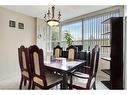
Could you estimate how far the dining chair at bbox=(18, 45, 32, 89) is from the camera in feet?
8.03

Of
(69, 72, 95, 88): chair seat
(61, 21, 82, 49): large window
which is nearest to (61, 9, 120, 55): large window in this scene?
(61, 21, 82, 49): large window

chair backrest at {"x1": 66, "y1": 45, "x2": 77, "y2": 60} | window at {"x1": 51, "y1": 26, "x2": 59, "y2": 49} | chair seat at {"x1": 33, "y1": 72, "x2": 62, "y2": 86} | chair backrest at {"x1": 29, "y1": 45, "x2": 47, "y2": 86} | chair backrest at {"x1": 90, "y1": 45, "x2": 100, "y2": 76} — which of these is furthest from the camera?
chair backrest at {"x1": 66, "y1": 45, "x2": 77, "y2": 60}

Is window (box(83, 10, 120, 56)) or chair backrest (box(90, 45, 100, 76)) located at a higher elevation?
window (box(83, 10, 120, 56))

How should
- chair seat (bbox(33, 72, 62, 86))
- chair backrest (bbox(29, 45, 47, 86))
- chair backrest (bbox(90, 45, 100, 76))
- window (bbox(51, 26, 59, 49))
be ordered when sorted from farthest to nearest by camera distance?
window (bbox(51, 26, 59, 49)) < chair backrest (bbox(90, 45, 100, 76)) < chair seat (bbox(33, 72, 62, 86)) < chair backrest (bbox(29, 45, 47, 86))

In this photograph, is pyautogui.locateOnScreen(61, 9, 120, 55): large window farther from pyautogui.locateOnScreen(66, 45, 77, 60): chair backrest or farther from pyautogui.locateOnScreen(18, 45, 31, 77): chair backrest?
pyautogui.locateOnScreen(18, 45, 31, 77): chair backrest

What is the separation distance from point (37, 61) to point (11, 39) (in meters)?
0.62

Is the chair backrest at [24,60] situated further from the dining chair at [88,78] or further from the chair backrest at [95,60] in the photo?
the chair backrest at [95,60]

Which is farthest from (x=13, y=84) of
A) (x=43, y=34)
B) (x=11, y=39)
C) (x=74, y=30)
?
(x=74, y=30)

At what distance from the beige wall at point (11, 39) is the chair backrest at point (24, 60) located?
0.06 m

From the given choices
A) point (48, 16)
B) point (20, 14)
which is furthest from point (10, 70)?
point (48, 16)

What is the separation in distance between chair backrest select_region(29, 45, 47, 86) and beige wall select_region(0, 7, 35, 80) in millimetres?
258

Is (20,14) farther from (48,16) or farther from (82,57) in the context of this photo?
(82,57)

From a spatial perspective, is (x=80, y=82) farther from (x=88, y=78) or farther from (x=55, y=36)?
(x=55, y=36)

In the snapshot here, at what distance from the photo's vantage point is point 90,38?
8.41 feet
